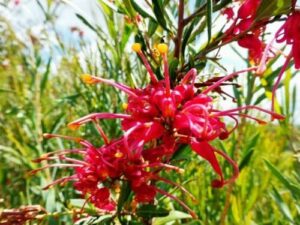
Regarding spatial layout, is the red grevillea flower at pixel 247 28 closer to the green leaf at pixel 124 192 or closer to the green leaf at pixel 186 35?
the green leaf at pixel 186 35

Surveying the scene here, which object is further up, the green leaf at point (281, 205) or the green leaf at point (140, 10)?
the green leaf at point (140, 10)

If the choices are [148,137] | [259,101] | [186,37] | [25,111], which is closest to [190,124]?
[148,137]

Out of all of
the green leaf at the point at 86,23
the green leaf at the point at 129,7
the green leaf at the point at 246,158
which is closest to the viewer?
the green leaf at the point at 129,7

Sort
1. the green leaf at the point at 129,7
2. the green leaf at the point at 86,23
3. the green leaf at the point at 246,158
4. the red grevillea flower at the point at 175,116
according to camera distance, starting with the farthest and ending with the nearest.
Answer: the green leaf at the point at 246,158 → the green leaf at the point at 86,23 → the green leaf at the point at 129,7 → the red grevillea flower at the point at 175,116

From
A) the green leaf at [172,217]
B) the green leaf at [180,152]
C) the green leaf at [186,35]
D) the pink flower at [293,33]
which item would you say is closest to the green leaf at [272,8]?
the pink flower at [293,33]

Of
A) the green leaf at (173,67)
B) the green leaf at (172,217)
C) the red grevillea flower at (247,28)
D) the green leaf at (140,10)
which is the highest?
the green leaf at (140,10)

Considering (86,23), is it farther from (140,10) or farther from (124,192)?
(124,192)

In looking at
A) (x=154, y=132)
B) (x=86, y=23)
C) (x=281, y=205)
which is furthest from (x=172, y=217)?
(x=86, y=23)
